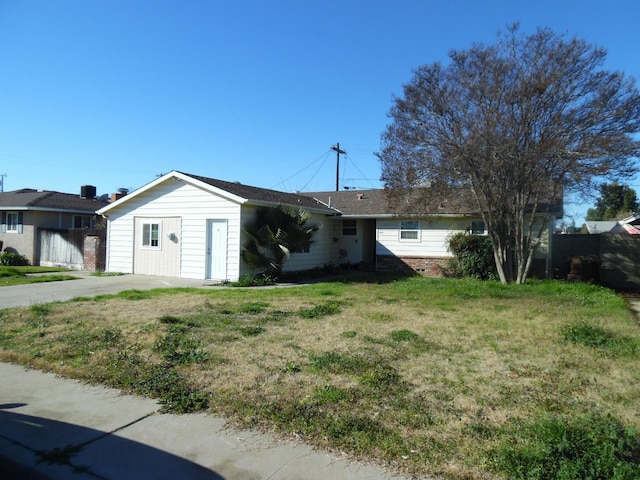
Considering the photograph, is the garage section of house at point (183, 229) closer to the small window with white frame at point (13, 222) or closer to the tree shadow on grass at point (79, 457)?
the small window with white frame at point (13, 222)

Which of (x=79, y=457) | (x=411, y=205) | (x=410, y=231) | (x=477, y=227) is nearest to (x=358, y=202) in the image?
(x=410, y=231)

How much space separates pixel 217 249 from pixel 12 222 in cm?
1540

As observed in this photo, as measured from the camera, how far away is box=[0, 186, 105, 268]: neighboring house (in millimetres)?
21359

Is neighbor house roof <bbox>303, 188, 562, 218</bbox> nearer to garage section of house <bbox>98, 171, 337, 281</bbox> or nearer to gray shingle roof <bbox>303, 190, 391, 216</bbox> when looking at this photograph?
gray shingle roof <bbox>303, 190, 391, 216</bbox>

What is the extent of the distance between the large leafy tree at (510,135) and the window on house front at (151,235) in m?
9.24

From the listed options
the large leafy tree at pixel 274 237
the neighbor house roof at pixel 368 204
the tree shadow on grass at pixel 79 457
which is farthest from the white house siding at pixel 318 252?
the tree shadow on grass at pixel 79 457

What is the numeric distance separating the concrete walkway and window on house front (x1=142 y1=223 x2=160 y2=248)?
12826 mm

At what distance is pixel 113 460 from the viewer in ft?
11.5

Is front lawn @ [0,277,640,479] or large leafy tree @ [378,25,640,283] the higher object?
large leafy tree @ [378,25,640,283]

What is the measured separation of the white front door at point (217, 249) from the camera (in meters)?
15.6

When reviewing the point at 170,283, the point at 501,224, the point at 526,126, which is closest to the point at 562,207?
the point at 501,224

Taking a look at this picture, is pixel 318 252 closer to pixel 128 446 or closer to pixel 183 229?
pixel 183 229

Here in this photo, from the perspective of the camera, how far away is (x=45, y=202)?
23.9m

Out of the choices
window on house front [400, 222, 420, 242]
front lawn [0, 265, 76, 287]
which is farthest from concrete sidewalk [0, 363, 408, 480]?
window on house front [400, 222, 420, 242]
